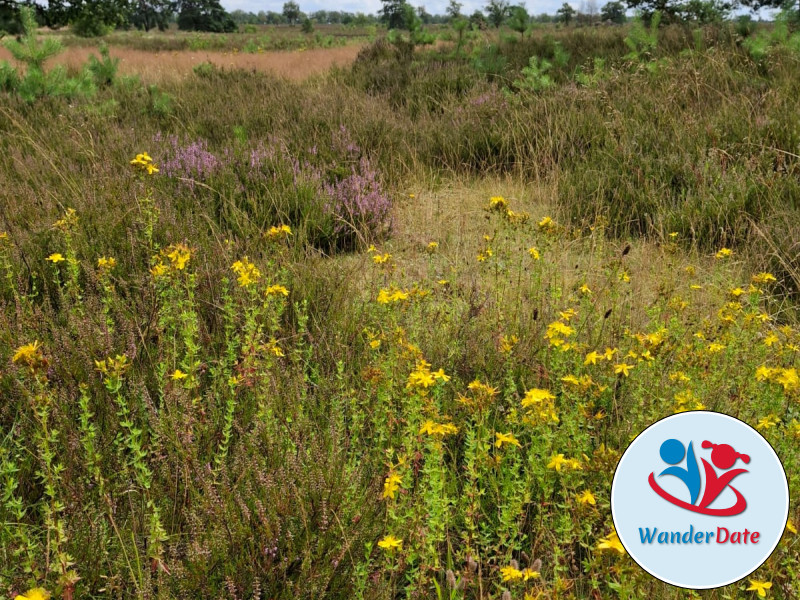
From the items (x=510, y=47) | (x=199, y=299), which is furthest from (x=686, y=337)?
(x=510, y=47)

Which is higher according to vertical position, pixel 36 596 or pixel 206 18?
pixel 206 18

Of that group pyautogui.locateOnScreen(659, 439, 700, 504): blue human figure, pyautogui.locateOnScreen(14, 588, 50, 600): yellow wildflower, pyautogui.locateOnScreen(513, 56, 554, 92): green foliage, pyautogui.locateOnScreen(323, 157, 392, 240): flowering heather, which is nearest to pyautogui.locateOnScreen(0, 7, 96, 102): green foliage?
pyautogui.locateOnScreen(323, 157, 392, 240): flowering heather

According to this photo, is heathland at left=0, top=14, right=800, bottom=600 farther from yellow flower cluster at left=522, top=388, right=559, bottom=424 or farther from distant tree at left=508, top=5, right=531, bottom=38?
distant tree at left=508, top=5, right=531, bottom=38

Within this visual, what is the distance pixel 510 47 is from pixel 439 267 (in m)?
6.92

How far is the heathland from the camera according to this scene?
1.51 meters

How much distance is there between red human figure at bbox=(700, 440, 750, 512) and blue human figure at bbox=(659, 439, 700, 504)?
0.02m

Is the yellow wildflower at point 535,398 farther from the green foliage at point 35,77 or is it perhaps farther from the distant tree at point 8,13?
the distant tree at point 8,13

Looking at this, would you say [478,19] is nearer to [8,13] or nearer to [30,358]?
[30,358]

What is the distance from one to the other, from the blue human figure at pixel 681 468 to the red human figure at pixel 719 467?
0.07ft

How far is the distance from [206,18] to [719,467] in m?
66.7

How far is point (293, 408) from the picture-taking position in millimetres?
2025

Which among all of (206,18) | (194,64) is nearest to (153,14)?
(206,18)

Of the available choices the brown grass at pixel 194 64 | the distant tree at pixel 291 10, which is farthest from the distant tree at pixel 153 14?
the brown grass at pixel 194 64

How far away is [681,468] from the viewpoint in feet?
4.52
